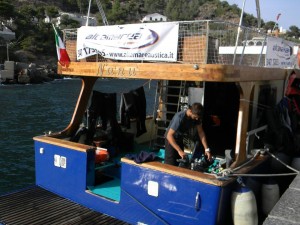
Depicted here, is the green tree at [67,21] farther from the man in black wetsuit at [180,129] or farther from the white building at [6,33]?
the man in black wetsuit at [180,129]

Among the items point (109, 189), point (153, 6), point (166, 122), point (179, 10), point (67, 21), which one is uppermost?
point (153, 6)

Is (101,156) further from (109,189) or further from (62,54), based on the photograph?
(62,54)

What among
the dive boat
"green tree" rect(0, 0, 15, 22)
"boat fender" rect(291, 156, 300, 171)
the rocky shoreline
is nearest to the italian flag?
the dive boat

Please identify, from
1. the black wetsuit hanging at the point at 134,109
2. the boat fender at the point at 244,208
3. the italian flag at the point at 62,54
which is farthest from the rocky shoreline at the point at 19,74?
the boat fender at the point at 244,208

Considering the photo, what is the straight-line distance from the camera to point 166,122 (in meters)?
8.12

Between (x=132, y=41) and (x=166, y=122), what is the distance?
2.89 metres

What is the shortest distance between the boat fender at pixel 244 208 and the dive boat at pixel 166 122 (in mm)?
53

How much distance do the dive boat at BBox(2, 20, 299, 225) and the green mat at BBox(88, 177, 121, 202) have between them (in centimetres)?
2

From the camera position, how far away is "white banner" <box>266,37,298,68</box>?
6.55 m

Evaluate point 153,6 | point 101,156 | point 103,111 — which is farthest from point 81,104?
point 153,6

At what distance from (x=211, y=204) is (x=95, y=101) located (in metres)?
3.96

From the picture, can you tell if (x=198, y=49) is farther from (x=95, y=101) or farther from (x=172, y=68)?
(x=95, y=101)

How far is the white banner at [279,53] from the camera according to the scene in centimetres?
655

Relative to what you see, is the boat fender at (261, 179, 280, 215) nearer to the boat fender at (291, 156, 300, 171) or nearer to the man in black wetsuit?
the man in black wetsuit
